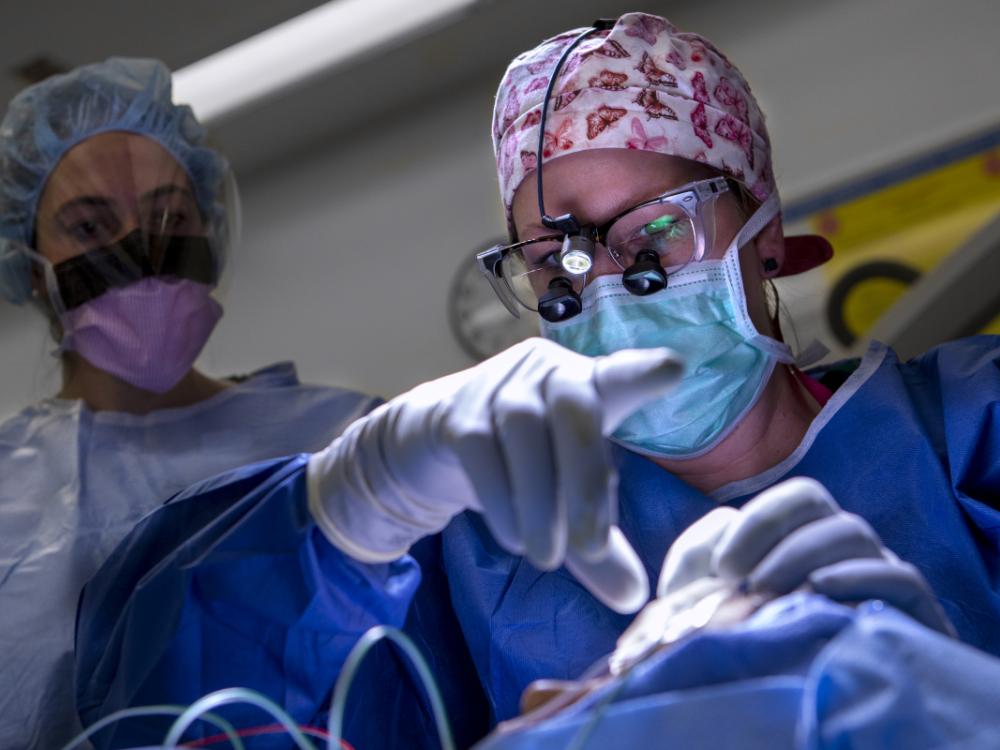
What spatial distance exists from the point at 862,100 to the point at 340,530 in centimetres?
225

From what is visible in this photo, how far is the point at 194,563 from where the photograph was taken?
1.26 m

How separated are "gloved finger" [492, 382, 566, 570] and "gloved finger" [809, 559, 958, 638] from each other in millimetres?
222

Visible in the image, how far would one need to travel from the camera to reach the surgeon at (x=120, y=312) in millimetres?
1908

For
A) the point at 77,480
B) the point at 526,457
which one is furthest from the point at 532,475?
the point at 77,480

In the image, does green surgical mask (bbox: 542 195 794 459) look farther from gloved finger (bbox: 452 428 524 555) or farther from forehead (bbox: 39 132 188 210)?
forehead (bbox: 39 132 188 210)

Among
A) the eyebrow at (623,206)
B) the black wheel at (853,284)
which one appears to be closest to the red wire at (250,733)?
the eyebrow at (623,206)

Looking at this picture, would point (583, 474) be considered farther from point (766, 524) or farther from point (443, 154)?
point (443, 154)

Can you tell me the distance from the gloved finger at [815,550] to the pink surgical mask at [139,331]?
136 cm

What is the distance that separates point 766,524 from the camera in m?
0.99

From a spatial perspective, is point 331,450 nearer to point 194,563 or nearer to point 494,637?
point 194,563

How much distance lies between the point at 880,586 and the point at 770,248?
915mm

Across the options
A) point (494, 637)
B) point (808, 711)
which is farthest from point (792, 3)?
point (808, 711)

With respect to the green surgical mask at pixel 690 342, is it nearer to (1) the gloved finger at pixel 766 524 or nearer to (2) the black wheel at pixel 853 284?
(1) the gloved finger at pixel 766 524

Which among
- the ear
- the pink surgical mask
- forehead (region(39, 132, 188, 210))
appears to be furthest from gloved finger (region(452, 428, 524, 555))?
forehead (region(39, 132, 188, 210))
